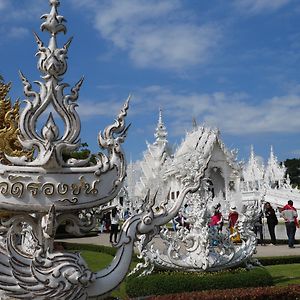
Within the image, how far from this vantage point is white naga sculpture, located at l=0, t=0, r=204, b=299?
566cm

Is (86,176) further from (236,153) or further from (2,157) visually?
→ (236,153)

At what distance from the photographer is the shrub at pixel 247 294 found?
8.41m

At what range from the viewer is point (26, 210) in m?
5.94

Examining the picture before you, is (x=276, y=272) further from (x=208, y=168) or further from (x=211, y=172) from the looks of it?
(x=211, y=172)

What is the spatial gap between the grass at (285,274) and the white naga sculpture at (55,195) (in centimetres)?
657

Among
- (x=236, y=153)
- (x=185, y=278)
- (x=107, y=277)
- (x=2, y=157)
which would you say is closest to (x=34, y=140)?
(x=2, y=157)

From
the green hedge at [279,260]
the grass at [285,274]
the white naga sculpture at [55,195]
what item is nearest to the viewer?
the white naga sculpture at [55,195]

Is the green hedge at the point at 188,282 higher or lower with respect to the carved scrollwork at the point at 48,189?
lower

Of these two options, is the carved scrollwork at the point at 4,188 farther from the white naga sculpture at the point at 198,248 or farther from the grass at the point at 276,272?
the white naga sculpture at the point at 198,248

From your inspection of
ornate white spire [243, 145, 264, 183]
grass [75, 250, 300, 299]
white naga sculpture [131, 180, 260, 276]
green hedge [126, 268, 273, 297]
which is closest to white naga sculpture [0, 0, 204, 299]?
grass [75, 250, 300, 299]

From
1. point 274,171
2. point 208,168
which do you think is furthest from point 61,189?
point 274,171

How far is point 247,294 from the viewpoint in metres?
8.78

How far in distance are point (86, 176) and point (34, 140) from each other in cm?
73

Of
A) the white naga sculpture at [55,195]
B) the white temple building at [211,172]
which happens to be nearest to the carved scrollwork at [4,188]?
the white naga sculpture at [55,195]
